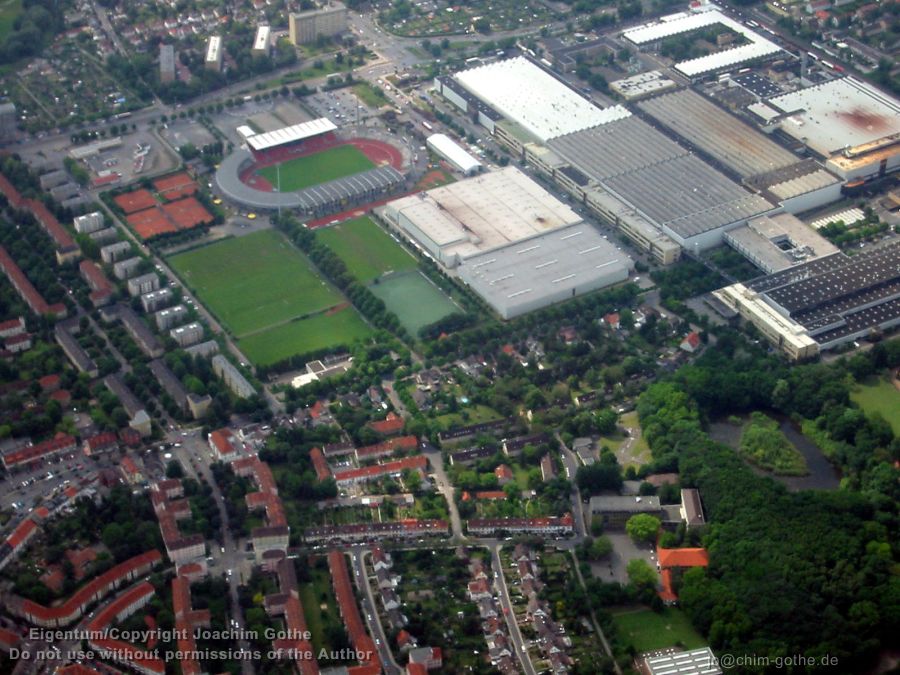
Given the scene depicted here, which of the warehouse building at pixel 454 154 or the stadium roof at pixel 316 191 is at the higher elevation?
the warehouse building at pixel 454 154

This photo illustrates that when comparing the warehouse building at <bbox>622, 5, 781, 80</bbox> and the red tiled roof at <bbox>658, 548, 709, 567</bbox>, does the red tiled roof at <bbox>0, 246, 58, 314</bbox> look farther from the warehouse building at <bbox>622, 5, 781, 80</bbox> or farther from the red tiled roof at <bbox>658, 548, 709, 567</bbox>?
the warehouse building at <bbox>622, 5, 781, 80</bbox>

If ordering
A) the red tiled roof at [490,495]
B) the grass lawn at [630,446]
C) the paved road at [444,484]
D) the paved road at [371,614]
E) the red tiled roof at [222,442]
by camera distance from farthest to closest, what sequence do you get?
1. the grass lawn at [630,446]
2. the red tiled roof at [222,442]
3. the red tiled roof at [490,495]
4. the paved road at [444,484]
5. the paved road at [371,614]

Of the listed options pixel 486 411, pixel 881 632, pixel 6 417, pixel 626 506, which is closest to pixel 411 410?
pixel 486 411

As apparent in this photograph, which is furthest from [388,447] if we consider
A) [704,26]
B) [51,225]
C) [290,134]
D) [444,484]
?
[704,26]

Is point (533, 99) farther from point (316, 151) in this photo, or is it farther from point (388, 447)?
point (388, 447)

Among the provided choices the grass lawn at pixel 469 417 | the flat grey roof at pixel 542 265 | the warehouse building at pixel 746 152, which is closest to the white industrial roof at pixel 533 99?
the warehouse building at pixel 746 152

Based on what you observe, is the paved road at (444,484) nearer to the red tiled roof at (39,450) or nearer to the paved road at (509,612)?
the paved road at (509,612)

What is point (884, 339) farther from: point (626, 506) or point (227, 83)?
point (227, 83)
